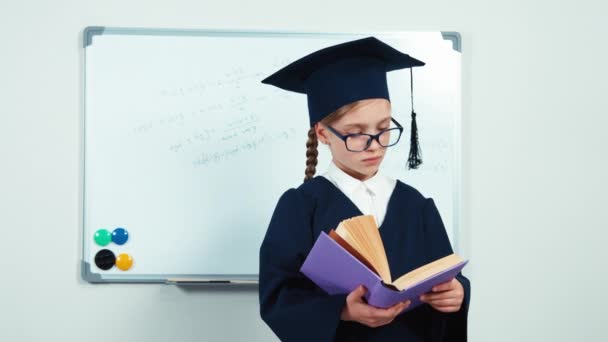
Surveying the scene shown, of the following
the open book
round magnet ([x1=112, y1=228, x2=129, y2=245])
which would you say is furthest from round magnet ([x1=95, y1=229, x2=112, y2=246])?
the open book

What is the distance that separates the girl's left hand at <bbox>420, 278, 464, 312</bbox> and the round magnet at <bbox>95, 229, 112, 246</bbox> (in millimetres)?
1300

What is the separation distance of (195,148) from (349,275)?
116cm

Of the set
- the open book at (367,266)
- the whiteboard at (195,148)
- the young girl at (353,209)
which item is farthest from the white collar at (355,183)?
the whiteboard at (195,148)

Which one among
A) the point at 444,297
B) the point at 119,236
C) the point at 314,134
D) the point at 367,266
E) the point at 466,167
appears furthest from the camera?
the point at 466,167

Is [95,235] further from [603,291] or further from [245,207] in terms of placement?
[603,291]

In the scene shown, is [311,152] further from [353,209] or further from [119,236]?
[119,236]

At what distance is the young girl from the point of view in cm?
122

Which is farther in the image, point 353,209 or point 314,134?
point 314,134

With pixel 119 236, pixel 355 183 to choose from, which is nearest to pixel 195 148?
pixel 119 236

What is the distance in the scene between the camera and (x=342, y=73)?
1.27 m

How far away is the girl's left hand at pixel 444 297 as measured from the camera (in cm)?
118

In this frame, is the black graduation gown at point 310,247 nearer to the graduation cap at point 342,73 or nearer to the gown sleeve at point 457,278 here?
→ the gown sleeve at point 457,278

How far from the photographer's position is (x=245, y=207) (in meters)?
2.12

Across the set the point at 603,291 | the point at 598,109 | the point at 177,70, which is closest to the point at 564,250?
the point at 603,291
